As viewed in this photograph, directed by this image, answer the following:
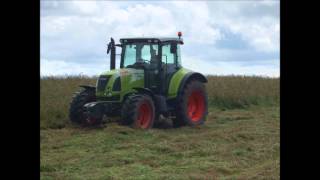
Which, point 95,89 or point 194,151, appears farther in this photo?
point 95,89

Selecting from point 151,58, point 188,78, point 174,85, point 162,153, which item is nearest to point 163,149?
point 162,153

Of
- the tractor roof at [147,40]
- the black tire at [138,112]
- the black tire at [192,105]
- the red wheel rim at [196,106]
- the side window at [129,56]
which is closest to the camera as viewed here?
the black tire at [138,112]

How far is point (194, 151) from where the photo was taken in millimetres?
8953

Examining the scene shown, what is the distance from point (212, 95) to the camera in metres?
18.6

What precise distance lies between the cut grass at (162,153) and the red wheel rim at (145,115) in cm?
58

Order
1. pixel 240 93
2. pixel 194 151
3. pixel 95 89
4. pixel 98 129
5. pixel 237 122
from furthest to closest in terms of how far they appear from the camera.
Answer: pixel 240 93
pixel 237 122
pixel 95 89
pixel 98 129
pixel 194 151

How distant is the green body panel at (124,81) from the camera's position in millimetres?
11797

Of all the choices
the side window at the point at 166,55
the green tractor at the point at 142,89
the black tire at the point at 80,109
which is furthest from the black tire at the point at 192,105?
the black tire at the point at 80,109

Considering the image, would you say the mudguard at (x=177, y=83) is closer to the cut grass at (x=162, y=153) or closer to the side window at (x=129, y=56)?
the cut grass at (x=162, y=153)

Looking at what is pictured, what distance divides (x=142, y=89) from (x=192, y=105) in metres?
2.22

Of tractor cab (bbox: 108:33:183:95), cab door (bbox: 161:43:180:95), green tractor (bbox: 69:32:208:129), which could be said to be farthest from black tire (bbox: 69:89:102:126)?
cab door (bbox: 161:43:180:95)
